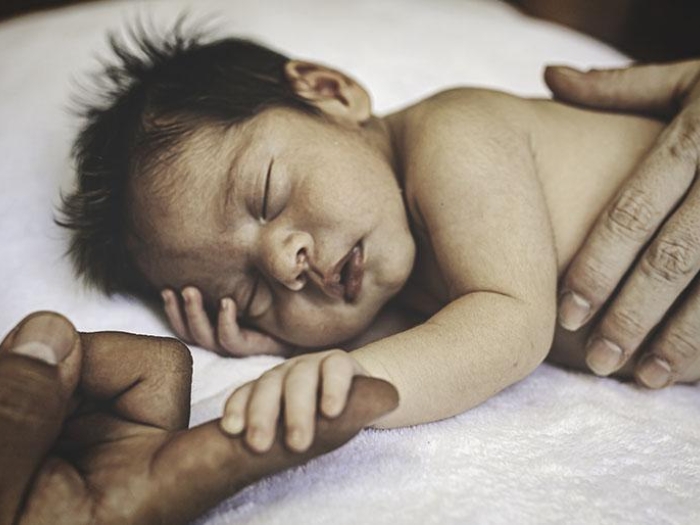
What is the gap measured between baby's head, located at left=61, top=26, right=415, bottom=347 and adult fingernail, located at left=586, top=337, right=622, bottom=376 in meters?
0.26

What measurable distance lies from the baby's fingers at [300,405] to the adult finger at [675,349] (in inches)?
20.6

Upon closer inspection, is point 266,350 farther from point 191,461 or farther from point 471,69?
point 471,69

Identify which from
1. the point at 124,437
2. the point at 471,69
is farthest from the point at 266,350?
the point at 471,69

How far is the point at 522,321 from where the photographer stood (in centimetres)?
93

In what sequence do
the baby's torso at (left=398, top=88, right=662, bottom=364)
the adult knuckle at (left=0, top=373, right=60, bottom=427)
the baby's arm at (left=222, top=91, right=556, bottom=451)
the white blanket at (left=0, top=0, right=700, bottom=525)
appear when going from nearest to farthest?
1. the adult knuckle at (left=0, top=373, right=60, bottom=427)
2. the white blanket at (left=0, top=0, right=700, bottom=525)
3. the baby's arm at (left=222, top=91, right=556, bottom=451)
4. the baby's torso at (left=398, top=88, right=662, bottom=364)

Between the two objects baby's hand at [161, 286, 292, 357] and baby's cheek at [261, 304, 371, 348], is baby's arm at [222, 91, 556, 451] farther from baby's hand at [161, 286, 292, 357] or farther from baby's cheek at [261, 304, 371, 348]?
baby's hand at [161, 286, 292, 357]

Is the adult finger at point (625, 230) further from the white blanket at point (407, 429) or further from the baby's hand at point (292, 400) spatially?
the baby's hand at point (292, 400)

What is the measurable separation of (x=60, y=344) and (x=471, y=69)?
3.93ft

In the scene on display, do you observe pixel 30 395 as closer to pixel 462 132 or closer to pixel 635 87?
pixel 462 132

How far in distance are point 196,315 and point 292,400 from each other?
17.1 inches

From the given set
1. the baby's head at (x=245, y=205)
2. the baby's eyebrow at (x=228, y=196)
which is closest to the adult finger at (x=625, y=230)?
the baby's head at (x=245, y=205)

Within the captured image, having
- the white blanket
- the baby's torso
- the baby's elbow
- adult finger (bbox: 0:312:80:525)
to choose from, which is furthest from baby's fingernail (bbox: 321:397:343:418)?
the baby's torso

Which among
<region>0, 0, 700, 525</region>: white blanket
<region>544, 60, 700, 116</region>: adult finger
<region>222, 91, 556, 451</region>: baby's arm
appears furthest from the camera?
<region>544, 60, 700, 116</region>: adult finger

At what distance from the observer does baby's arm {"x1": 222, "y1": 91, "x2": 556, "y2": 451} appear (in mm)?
845
